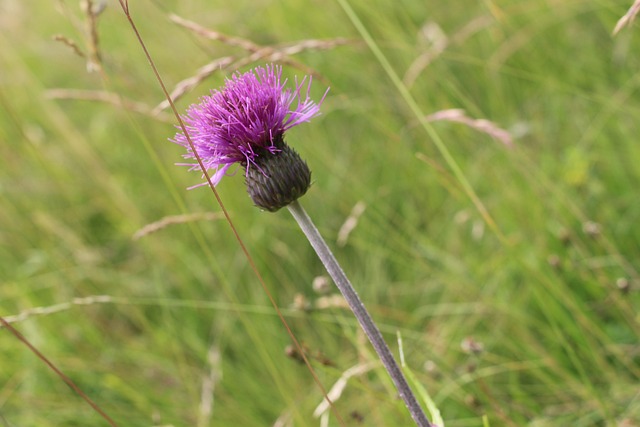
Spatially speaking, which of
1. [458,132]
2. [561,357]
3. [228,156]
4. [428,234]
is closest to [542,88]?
[458,132]

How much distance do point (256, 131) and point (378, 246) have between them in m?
1.35

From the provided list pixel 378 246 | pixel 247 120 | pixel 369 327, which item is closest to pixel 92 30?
pixel 247 120

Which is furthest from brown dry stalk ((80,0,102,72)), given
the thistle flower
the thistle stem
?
the thistle stem

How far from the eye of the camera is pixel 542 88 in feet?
9.02

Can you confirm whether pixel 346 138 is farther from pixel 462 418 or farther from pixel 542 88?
pixel 462 418

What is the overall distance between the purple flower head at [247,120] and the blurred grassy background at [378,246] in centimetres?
46

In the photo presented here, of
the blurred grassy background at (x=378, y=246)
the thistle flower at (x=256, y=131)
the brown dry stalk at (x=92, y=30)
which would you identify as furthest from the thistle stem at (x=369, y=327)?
the brown dry stalk at (x=92, y=30)

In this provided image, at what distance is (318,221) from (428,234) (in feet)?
1.54

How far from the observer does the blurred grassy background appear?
6.02 feet

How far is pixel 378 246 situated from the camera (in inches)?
95.0

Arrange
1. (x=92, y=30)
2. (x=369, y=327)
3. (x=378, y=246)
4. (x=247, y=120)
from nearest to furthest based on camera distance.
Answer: (x=369, y=327)
(x=247, y=120)
(x=92, y=30)
(x=378, y=246)

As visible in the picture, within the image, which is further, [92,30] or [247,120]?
[92,30]

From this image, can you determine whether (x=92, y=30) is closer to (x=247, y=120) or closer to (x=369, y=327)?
(x=247, y=120)

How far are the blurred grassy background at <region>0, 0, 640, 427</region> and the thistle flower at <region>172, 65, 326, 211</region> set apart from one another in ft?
1.50
